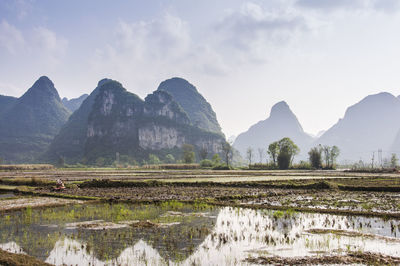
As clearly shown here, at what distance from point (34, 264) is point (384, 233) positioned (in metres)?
10.8

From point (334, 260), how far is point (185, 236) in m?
4.56

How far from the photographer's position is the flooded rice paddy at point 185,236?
810 centimetres

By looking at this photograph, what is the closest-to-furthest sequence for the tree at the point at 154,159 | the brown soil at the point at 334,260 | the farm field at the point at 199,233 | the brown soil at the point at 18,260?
the brown soil at the point at 18,260 → the brown soil at the point at 334,260 → the farm field at the point at 199,233 → the tree at the point at 154,159

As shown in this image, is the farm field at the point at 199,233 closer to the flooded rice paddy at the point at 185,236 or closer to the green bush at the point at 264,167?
the flooded rice paddy at the point at 185,236

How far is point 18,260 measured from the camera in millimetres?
7277

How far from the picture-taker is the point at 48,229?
1123 centimetres

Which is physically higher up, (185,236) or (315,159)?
(315,159)

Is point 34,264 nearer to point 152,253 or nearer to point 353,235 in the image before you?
point 152,253

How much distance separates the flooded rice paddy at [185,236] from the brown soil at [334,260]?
0.34m

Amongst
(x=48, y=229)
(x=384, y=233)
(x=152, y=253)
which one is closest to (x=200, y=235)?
(x=152, y=253)

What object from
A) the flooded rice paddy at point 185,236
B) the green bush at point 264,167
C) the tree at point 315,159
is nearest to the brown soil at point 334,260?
the flooded rice paddy at point 185,236

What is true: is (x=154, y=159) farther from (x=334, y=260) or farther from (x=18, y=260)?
(x=334, y=260)

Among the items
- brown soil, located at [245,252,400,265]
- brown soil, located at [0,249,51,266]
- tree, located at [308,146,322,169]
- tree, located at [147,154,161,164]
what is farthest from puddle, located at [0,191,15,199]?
tree, located at [147,154,161,164]

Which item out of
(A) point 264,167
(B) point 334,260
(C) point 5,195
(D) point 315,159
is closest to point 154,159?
(A) point 264,167
